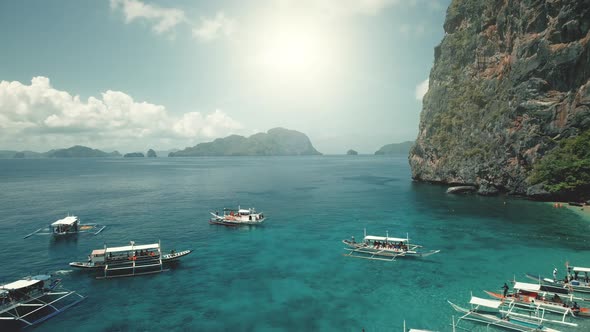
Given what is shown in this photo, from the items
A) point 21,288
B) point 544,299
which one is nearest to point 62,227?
point 21,288


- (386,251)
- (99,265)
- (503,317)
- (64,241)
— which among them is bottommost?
(503,317)

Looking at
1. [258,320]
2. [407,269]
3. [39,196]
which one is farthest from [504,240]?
[39,196]

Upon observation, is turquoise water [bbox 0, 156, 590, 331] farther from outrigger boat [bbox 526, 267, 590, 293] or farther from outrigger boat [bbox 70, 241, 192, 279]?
outrigger boat [bbox 526, 267, 590, 293]

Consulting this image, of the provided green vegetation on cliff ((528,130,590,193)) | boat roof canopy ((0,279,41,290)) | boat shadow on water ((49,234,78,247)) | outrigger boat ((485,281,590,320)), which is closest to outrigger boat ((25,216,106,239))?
boat shadow on water ((49,234,78,247))

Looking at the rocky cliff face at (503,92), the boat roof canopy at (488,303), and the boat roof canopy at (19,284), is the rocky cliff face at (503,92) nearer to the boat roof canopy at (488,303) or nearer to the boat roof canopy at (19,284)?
the boat roof canopy at (488,303)

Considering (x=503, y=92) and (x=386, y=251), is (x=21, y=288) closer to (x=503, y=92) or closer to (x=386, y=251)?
(x=386, y=251)

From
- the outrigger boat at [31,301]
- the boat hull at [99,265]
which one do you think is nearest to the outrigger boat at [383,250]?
the boat hull at [99,265]
